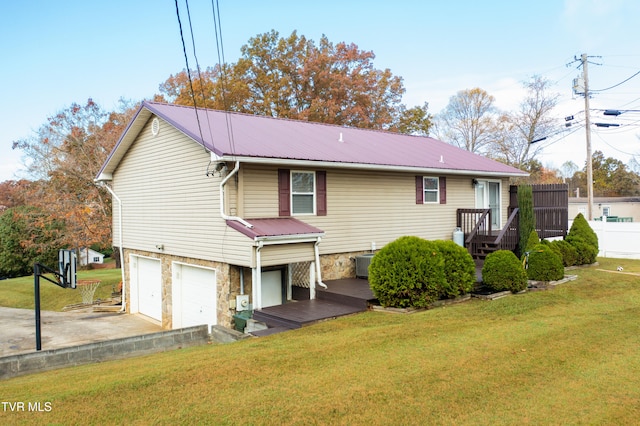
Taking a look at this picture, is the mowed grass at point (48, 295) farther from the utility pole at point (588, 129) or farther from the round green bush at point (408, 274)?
the utility pole at point (588, 129)

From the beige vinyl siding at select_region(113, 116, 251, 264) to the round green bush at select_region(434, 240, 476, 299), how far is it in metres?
4.38

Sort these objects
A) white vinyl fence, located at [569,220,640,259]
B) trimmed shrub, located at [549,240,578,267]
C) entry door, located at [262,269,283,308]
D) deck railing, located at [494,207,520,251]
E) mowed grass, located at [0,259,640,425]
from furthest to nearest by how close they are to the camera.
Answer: white vinyl fence, located at [569,220,640,259] → trimmed shrub, located at [549,240,578,267] → deck railing, located at [494,207,520,251] → entry door, located at [262,269,283,308] → mowed grass, located at [0,259,640,425]

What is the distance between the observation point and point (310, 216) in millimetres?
12242

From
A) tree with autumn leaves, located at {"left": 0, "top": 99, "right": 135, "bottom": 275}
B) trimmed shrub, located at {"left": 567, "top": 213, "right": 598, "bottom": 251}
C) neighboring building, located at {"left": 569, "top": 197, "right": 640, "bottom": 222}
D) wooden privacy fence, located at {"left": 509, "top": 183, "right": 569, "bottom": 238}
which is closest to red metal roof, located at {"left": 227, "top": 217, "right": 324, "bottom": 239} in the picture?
wooden privacy fence, located at {"left": 509, "top": 183, "right": 569, "bottom": 238}

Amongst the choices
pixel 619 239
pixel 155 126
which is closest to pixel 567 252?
pixel 619 239

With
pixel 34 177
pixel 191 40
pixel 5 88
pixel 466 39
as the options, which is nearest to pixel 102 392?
pixel 191 40

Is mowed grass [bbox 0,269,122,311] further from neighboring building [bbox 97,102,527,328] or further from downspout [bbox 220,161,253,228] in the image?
downspout [bbox 220,161,253,228]

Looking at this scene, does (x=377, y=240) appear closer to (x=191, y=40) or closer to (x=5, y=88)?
(x=191, y=40)

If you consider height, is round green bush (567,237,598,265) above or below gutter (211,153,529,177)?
below

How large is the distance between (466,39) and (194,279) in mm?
15319

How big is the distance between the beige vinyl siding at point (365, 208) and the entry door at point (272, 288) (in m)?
1.41

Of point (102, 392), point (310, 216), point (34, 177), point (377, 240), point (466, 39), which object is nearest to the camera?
point (102, 392)

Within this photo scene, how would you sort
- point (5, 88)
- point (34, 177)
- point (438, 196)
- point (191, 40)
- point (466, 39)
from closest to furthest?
point (191, 40) < point (438, 196) < point (466, 39) < point (5, 88) < point (34, 177)

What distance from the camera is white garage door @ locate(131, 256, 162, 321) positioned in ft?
48.9
